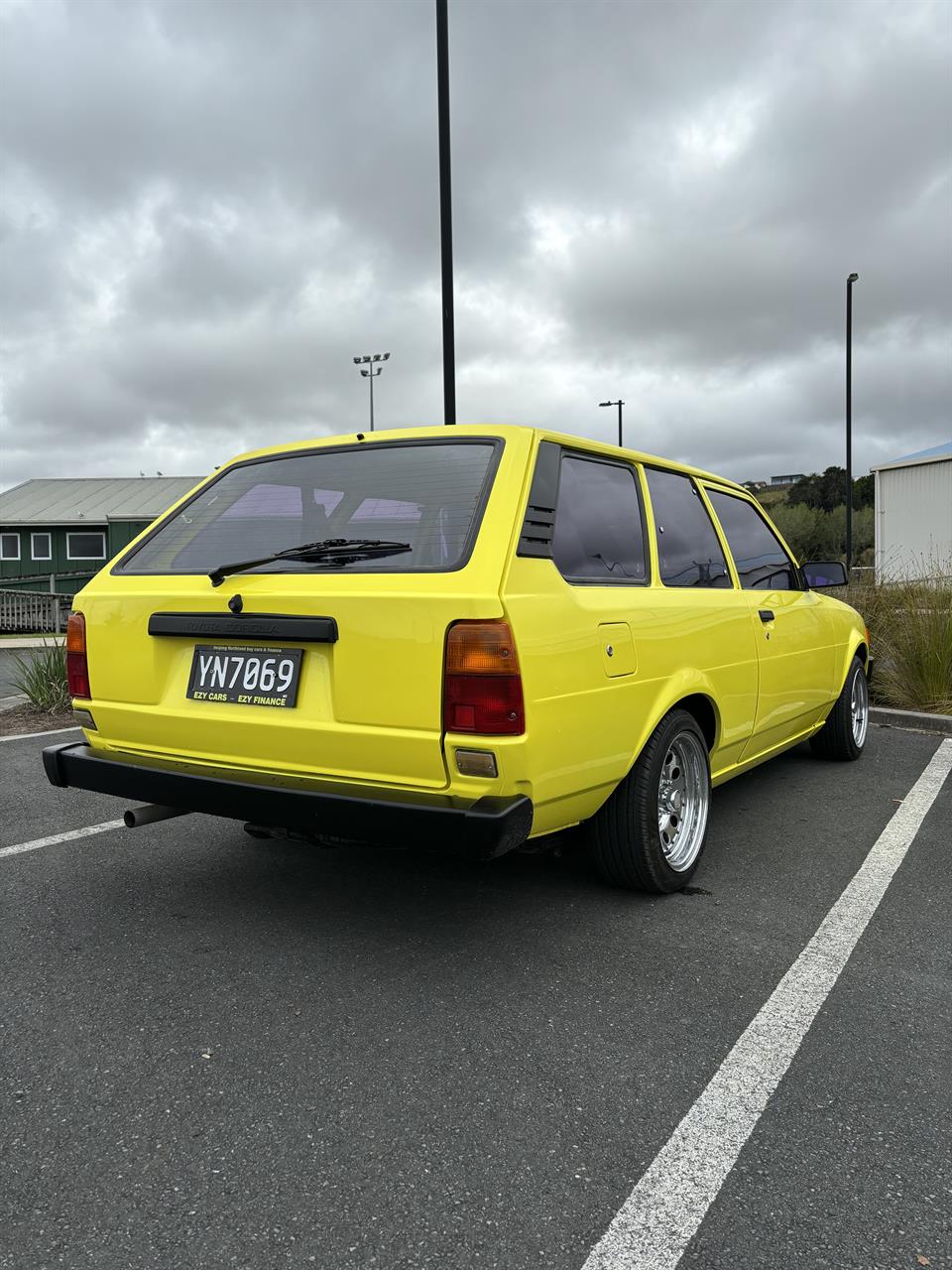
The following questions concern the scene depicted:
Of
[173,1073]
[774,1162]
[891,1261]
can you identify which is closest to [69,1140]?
[173,1073]

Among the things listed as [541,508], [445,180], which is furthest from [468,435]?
[445,180]

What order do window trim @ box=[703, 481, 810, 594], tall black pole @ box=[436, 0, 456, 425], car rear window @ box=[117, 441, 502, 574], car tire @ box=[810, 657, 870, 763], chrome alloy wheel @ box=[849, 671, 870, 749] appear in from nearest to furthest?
car rear window @ box=[117, 441, 502, 574] → window trim @ box=[703, 481, 810, 594] → car tire @ box=[810, 657, 870, 763] → chrome alloy wheel @ box=[849, 671, 870, 749] → tall black pole @ box=[436, 0, 456, 425]

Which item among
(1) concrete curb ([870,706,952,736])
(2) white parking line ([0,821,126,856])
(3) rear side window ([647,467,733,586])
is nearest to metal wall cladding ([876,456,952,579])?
(1) concrete curb ([870,706,952,736])

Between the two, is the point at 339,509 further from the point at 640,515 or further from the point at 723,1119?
the point at 723,1119

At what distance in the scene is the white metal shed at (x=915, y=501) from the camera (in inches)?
1138

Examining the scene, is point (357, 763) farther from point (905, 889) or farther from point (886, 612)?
point (886, 612)

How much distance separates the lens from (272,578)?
2963mm

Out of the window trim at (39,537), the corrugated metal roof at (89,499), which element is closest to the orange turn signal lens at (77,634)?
the corrugated metal roof at (89,499)

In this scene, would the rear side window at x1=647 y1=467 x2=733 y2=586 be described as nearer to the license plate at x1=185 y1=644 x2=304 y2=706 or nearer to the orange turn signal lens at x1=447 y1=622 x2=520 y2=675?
the orange turn signal lens at x1=447 y1=622 x2=520 y2=675

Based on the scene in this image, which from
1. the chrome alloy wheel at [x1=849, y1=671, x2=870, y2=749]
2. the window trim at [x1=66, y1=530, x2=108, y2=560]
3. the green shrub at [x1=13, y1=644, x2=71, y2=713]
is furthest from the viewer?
the window trim at [x1=66, y1=530, x2=108, y2=560]

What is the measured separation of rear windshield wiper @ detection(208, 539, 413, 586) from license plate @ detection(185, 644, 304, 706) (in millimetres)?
246

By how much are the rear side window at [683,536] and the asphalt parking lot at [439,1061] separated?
4.05ft

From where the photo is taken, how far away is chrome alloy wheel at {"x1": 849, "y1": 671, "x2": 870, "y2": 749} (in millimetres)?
5918

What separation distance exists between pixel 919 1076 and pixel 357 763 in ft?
5.50
